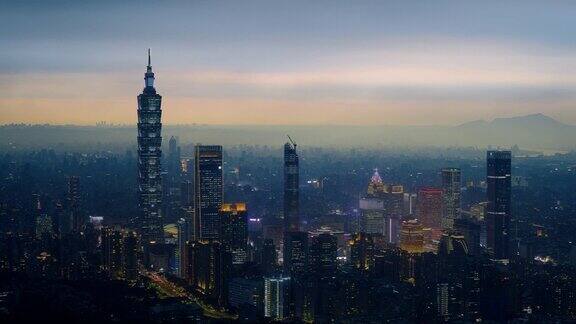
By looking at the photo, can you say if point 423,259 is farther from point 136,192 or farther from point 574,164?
point 136,192

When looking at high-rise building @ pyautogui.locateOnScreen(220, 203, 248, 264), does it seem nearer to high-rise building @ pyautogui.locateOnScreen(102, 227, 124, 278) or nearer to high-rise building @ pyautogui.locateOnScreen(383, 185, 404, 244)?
high-rise building @ pyautogui.locateOnScreen(102, 227, 124, 278)

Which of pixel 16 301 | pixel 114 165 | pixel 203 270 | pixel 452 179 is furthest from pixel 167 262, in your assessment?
pixel 452 179

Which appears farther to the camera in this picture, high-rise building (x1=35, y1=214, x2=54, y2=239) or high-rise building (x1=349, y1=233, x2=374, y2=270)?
high-rise building (x1=349, y1=233, x2=374, y2=270)

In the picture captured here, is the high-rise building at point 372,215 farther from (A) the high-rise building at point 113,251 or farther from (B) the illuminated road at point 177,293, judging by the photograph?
(A) the high-rise building at point 113,251

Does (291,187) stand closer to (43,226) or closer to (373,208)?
(373,208)

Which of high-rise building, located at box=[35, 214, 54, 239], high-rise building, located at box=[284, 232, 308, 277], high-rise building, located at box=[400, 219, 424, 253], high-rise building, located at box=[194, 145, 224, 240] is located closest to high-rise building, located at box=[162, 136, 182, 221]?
high-rise building, located at box=[194, 145, 224, 240]
